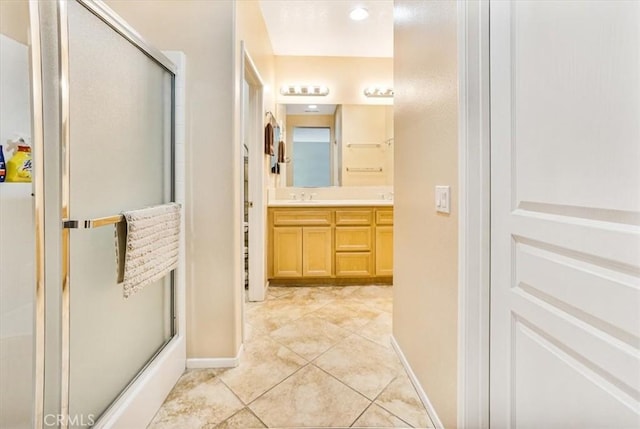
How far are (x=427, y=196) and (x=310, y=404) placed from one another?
113 cm

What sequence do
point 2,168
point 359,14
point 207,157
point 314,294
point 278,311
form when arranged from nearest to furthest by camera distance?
point 2,168 → point 207,157 → point 278,311 → point 359,14 → point 314,294

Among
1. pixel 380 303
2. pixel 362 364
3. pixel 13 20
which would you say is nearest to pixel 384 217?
pixel 380 303

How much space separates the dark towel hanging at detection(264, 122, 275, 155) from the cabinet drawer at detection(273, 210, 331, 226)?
63 cm

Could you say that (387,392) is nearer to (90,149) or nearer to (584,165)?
(584,165)

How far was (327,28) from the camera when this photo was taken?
2.92m

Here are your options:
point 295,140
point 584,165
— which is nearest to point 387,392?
point 584,165

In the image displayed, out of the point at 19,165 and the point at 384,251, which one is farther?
the point at 384,251

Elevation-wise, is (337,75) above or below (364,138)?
above

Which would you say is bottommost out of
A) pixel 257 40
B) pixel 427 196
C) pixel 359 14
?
pixel 427 196

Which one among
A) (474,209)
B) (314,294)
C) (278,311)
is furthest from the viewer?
(314,294)

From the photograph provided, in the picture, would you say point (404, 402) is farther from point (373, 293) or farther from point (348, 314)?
Answer: point (373, 293)

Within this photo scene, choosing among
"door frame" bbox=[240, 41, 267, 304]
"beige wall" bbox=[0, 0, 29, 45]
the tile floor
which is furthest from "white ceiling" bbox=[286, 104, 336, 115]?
"beige wall" bbox=[0, 0, 29, 45]

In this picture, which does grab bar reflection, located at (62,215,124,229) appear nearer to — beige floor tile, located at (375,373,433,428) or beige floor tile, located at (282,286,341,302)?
beige floor tile, located at (375,373,433,428)

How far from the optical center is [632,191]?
55 cm
